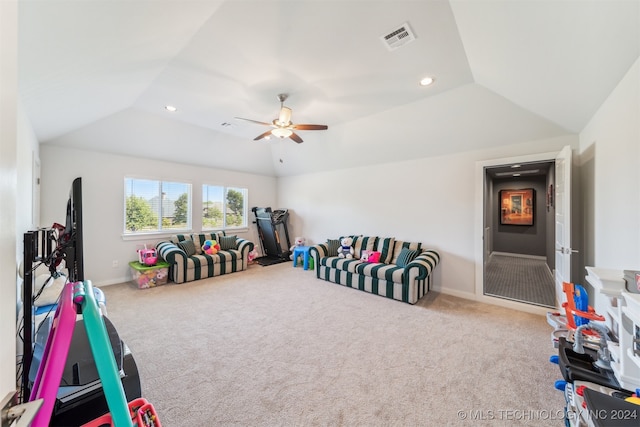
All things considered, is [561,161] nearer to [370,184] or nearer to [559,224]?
[559,224]

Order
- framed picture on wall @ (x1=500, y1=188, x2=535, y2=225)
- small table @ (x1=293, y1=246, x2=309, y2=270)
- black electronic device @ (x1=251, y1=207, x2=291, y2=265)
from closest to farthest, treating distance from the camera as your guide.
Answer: small table @ (x1=293, y1=246, x2=309, y2=270) < black electronic device @ (x1=251, y1=207, x2=291, y2=265) < framed picture on wall @ (x1=500, y1=188, x2=535, y2=225)

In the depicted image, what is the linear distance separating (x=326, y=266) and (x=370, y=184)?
1.93 meters

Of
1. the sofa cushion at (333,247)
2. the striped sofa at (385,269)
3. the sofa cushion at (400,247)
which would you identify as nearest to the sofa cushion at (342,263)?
the striped sofa at (385,269)

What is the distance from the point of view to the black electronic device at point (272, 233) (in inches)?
252

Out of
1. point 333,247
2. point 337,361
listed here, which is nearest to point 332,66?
point 337,361

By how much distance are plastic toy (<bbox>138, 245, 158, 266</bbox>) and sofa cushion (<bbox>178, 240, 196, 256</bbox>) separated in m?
0.48

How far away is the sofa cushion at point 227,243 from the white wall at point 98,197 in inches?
48.4

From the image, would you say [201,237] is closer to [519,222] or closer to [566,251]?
[566,251]

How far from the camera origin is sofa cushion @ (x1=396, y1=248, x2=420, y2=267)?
13.3 ft

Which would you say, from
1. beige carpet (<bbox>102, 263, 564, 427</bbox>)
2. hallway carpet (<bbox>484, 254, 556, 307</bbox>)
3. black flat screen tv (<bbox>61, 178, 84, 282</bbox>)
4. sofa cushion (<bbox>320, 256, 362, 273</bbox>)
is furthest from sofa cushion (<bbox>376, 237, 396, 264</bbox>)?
black flat screen tv (<bbox>61, 178, 84, 282</bbox>)

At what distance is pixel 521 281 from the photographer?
185 inches

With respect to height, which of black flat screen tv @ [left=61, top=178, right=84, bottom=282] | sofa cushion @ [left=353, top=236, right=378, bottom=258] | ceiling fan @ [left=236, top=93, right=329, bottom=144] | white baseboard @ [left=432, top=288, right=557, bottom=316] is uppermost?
ceiling fan @ [left=236, top=93, right=329, bottom=144]

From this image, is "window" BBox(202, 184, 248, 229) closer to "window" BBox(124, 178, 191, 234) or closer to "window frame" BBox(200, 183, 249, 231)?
"window frame" BBox(200, 183, 249, 231)

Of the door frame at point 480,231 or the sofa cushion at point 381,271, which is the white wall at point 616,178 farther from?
the sofa cushion at point 381,271
